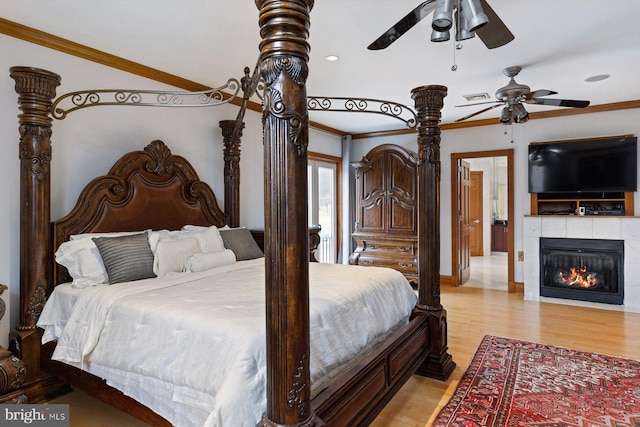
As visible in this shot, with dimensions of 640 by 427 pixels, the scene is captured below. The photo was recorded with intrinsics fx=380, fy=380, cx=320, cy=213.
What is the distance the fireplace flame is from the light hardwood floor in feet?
1.25

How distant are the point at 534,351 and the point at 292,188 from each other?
3.18 m

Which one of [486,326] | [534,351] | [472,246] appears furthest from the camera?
[472,246]

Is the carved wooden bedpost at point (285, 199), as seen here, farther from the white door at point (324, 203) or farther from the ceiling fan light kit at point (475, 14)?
the white door at point (324, 203)

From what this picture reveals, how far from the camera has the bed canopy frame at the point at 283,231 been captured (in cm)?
114

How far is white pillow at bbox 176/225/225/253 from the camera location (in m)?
3.21

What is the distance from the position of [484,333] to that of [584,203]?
9.17 feet

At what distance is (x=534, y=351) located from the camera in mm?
3307

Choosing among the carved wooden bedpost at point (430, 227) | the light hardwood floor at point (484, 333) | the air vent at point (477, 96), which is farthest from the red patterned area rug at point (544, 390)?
the air vent at point (477, 96)

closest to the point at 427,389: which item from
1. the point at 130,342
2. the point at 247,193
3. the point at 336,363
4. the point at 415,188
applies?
the point at 336,363

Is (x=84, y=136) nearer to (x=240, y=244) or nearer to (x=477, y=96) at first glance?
(x=240, y=244)

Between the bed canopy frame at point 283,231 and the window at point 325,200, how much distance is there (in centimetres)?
245

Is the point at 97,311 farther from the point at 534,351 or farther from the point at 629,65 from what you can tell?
the point at 629,65

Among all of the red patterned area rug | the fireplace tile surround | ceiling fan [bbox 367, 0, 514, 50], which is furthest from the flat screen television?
ceiling fan [bbox 367, 0, 514, 50]

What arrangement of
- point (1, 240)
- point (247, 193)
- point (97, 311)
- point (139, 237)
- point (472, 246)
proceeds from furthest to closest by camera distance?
1. point (472, 246)
2. point (247, 193)
3. point (139, 237)
4. point (1, 240)
5. point (97, 311)
